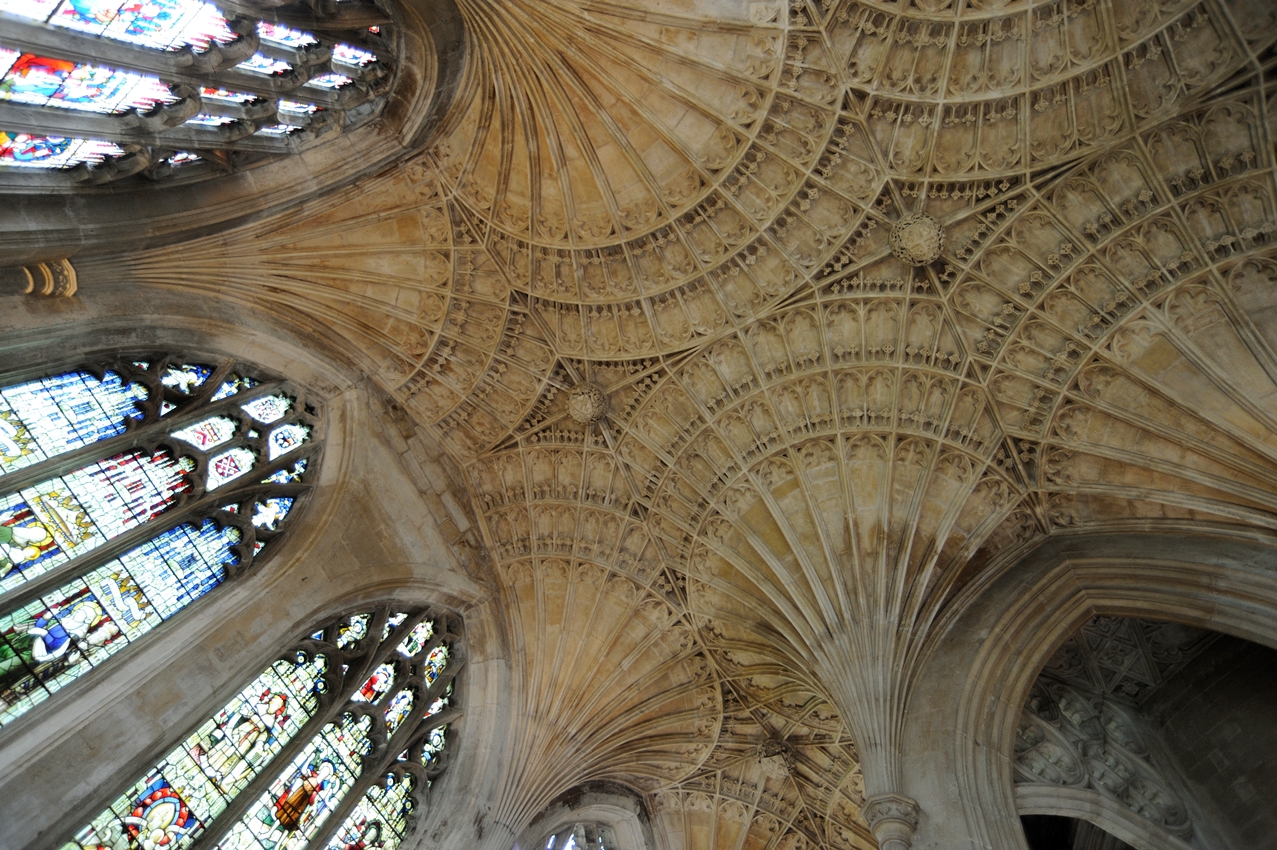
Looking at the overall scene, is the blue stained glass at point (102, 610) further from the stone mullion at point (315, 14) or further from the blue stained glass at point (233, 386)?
the stone mullion at point (315, 14)

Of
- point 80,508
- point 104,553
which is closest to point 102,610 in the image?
point 104,553

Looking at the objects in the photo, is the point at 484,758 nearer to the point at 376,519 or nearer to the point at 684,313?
the point at 376,519

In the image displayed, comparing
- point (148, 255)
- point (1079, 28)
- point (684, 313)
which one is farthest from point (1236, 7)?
point (148, 255)

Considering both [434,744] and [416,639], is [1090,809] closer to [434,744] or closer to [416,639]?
[434,744]

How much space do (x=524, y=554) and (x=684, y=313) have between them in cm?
443

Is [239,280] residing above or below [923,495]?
below

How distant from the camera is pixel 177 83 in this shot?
29.0 ft

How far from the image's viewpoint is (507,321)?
12266mm

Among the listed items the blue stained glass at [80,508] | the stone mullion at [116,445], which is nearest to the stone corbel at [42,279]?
the stone mullion at [116,445]

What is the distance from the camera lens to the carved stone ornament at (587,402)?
1220 cm

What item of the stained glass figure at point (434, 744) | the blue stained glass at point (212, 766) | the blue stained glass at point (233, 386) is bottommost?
the blue stained glass at point (212, 766)

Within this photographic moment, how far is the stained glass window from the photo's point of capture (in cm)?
868

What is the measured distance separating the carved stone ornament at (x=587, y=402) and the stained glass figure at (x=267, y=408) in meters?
Answer: 3.83

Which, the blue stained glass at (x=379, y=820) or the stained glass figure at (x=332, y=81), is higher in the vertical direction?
the stained glass figure at (x=332, y=81)
